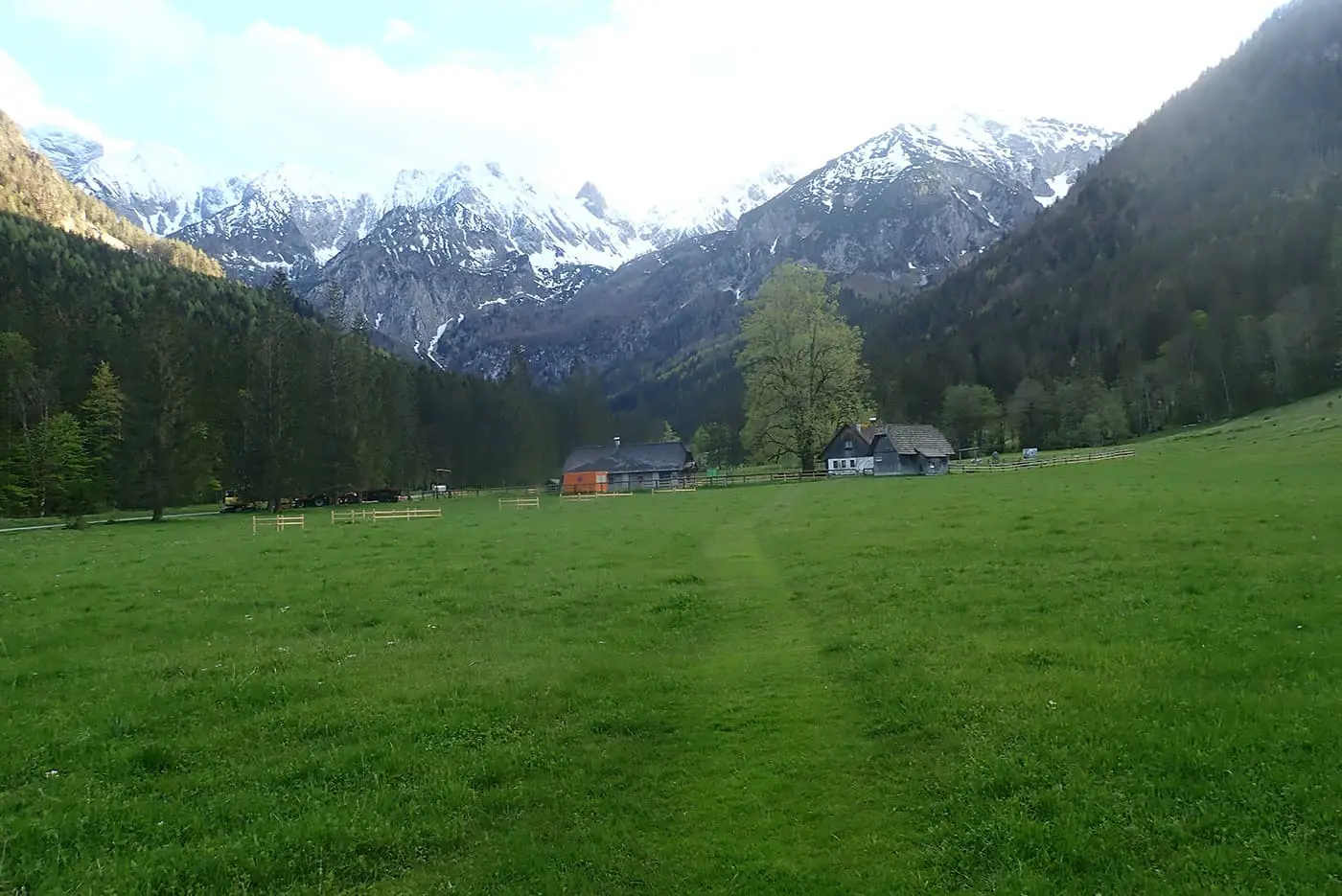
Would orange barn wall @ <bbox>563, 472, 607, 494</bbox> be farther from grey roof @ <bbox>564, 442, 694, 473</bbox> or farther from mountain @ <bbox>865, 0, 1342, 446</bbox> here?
mountain @ <bbox>865, 0, 1342, 446</bbox>

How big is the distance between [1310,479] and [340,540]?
146 ft

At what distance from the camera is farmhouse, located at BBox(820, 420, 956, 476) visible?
88625 mm

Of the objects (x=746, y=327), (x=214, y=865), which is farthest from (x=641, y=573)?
(x=746, y=327)

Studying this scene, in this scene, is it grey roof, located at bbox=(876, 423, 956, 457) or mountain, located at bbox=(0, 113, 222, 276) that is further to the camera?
mountain, located at bbox=(0, 113, 222, 276)

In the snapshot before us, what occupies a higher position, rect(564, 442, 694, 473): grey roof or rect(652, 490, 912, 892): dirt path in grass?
rect(564, 442, 694, 473): grey roof

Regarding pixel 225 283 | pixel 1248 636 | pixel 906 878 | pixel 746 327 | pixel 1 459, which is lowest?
pixel 906 878

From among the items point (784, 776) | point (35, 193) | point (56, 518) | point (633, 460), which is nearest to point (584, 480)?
point (633, 460)

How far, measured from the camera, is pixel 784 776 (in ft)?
30.8

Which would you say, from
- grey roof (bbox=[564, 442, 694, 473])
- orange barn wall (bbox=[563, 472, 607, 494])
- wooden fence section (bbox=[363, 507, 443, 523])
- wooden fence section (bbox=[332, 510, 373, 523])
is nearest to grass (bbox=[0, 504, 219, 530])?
wooden fence section (bbox=[332, 510, 373, 523])

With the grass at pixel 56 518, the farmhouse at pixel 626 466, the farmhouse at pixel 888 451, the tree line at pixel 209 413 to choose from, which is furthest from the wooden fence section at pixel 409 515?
the farmhouse at pixel 888 451

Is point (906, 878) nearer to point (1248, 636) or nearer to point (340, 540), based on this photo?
point (1248, 636)

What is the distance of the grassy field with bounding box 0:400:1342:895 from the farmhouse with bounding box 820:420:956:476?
66.4m

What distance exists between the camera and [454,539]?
3322 centimetres

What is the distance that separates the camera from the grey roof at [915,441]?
89625 millimetres
